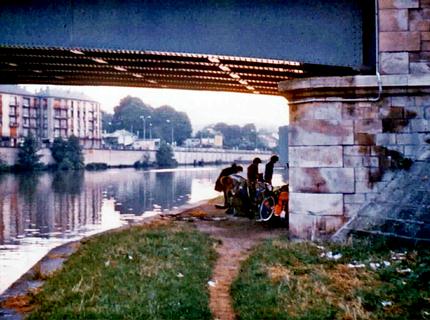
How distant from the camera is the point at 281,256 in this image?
11.5 metres

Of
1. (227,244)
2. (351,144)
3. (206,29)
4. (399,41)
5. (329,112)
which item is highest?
(206,29)

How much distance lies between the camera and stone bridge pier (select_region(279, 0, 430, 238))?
13.4 m

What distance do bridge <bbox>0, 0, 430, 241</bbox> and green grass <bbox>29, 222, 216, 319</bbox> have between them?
3492 mm

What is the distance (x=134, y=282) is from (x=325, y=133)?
6.37 m

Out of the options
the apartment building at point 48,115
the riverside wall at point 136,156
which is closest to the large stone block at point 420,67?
the riverside wall at point 136,156

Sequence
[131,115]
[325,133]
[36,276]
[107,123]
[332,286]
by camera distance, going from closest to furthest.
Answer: [332,286], [36,276], [325,133], [131,115], [107,123]

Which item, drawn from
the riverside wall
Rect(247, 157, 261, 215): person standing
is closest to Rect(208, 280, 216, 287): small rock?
Rect(247, 157, 261, 215): person standing

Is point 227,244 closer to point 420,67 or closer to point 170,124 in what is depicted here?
point 420,67

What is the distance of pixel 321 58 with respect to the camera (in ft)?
48.6

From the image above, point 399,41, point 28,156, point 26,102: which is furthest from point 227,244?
point 26,102

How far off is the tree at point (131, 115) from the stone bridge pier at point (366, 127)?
152 m

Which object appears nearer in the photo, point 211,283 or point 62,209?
point 211,283

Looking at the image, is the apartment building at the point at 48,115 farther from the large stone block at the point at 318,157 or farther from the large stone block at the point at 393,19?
the large stone block at the point at 393,19

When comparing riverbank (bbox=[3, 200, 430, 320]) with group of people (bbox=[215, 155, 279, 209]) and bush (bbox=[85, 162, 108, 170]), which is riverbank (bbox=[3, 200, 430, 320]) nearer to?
group of people (bbox=[215, 155, 279, 209])
